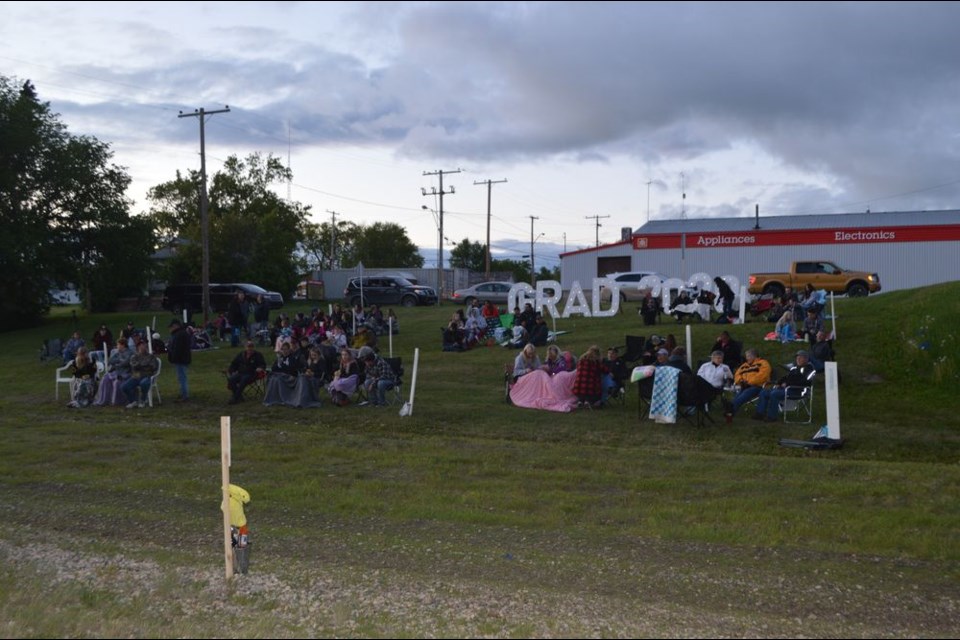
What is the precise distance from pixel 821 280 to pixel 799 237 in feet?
40.5

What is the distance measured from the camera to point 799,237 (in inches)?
1751

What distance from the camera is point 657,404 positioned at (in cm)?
1453

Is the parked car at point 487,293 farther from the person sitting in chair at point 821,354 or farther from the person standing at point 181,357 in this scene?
the person sitting in chair at point 821,354

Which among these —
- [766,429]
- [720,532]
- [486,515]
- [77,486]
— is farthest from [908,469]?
[77,486]

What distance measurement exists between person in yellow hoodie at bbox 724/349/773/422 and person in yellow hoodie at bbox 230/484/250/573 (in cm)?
943

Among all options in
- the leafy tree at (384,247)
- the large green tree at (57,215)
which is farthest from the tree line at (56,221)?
the leafy tree at (384,247)

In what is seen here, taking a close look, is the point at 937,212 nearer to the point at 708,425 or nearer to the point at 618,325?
the point at 618,325

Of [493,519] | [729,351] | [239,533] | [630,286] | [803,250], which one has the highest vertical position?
[803,250]

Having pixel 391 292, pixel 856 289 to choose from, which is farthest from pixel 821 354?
pixel 391 292

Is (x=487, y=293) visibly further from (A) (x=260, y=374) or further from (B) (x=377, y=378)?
(B) (x=377, y=378)

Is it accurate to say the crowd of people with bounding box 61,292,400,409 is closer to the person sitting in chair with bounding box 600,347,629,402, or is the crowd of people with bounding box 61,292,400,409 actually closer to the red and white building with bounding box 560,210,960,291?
the person sitting in chair with bounding box 600,347,629,402

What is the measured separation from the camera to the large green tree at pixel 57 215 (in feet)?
122

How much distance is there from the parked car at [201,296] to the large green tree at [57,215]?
1654 mm

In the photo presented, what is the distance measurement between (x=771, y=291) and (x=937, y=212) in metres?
24.0
